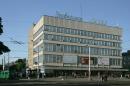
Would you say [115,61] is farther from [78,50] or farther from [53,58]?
[53,58]

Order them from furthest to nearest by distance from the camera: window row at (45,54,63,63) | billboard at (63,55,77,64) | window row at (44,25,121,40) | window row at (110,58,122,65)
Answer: window row at (110,58,122,65)
billboard at (63,55,77,64)
window row at (44,25,121,40)
window row at (45,54,63,63)

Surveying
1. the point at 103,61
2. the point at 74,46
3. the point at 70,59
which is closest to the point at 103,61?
the point at 103,61

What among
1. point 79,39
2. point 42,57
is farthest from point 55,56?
point 79,39

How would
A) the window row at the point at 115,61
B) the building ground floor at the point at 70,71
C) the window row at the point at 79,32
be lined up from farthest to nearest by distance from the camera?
the window row at the point at 115,61, the window row at the point at 79,32, the building ground floor at the point at 70,71

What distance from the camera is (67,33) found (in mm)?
113188

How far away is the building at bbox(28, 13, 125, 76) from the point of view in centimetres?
10788

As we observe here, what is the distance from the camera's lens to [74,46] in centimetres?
11419

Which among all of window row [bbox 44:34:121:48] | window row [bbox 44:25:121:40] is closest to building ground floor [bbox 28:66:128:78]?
window row [bbox 44:34:121:48]

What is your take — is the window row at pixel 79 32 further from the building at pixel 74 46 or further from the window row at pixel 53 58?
the window row at pixel 53 58

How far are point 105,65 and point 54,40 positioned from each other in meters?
24.6

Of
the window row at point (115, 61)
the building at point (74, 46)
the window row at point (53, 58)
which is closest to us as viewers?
the window row at point (53, 58)

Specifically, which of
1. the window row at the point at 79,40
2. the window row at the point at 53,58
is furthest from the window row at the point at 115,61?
the window row at the point at 53,58

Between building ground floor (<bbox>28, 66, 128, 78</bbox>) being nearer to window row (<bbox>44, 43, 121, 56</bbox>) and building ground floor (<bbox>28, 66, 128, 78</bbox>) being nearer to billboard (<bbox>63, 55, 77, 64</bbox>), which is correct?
billboard (<bbox>63, 55, 77, 64</bbox>)

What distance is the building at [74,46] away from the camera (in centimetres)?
10788
